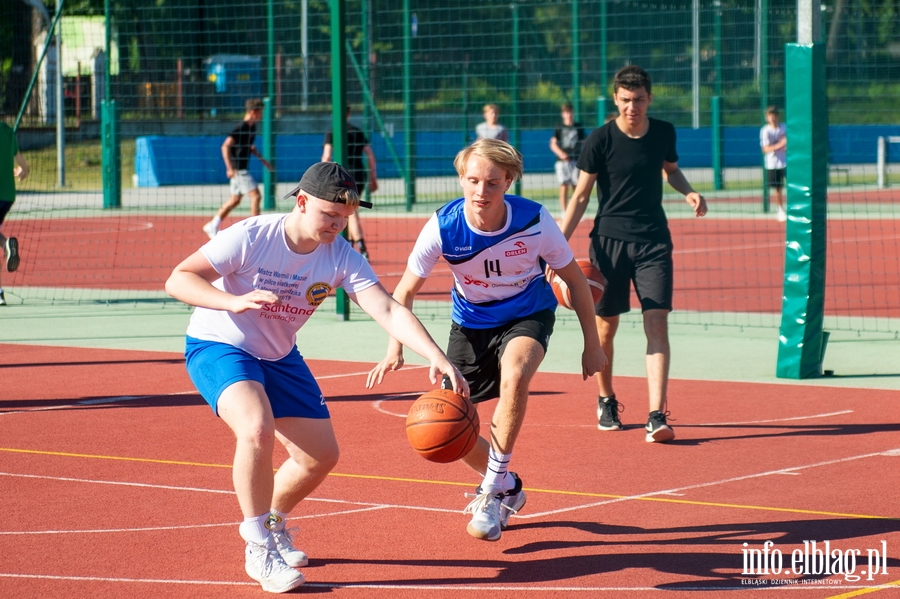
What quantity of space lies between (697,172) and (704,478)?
30508 mm

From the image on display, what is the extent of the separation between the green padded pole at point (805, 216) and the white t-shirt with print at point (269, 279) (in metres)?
5.40

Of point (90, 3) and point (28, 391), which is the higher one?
point (90, 3)

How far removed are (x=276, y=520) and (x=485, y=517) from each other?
0.97 metres

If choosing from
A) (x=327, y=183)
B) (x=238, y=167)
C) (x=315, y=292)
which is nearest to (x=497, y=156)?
(x=327, y=183)

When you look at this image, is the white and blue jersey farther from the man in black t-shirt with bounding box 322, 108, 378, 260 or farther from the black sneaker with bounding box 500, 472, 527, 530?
the man in black t-shirt with bounding box 322, 108, 378, 260

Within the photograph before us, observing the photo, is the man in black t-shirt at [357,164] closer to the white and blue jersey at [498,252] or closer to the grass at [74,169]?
the white and blue jersey at [498,252]

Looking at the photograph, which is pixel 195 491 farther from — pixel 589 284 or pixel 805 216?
pixel 805 216

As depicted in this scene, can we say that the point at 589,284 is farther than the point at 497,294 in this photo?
Yes

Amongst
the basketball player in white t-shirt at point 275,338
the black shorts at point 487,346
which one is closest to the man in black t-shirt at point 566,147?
the black shorts at point 487,346

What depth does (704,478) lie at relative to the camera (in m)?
7.05

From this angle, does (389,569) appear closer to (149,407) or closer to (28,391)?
(149,407)

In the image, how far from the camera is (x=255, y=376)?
5.31 m

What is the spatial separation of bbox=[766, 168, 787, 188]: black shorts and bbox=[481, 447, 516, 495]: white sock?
63.6 feet

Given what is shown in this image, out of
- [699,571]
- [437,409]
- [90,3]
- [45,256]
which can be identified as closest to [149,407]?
[437,409]
